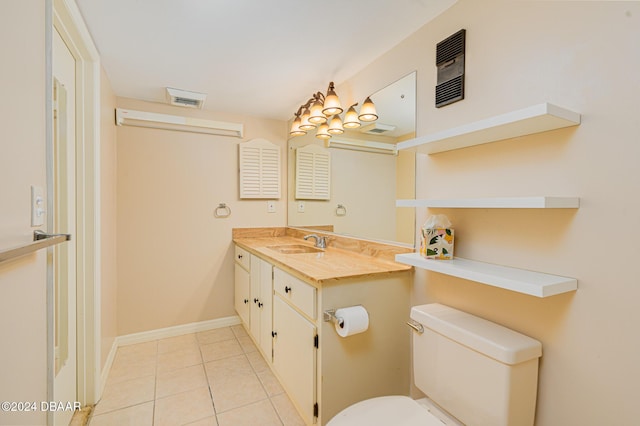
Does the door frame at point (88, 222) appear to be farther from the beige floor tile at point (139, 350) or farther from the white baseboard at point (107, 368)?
the beige floor tile at point (139, 350)

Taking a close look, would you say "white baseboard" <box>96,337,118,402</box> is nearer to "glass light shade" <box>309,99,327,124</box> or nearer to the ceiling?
the ceiling

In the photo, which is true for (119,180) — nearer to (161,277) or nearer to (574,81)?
(161,277)

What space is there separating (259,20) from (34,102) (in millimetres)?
1060

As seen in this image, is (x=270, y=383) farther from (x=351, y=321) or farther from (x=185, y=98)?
(x=185, y=98)

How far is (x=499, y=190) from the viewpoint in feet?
3.97

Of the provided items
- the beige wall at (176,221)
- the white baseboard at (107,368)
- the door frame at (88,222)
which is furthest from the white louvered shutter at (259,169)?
the white baseboard at (107,368)

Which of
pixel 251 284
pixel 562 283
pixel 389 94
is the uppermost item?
pixel 389 94

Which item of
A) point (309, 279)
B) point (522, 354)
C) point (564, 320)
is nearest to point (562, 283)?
point (564, 320)

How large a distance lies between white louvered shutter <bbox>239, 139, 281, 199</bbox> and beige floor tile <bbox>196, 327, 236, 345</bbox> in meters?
1.33

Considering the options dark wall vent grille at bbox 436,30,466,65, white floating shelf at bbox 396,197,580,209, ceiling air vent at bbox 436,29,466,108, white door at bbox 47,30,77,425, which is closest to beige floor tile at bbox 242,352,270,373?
white door at bbox 47,30,77,425

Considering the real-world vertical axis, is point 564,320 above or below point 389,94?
below

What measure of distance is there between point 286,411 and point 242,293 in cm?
115

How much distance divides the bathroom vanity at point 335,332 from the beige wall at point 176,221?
122 cm

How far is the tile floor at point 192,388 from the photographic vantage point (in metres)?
1.67
